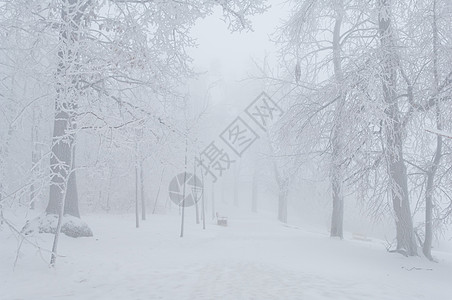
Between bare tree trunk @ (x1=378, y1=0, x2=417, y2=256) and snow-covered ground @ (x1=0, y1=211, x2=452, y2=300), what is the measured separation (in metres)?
0.52

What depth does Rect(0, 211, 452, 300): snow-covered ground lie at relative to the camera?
19.3 feet

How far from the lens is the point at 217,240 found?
12.8 meters

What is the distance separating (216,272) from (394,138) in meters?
4.70

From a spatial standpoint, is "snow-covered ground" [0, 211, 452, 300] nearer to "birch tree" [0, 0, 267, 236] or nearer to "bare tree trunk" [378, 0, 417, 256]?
"bare tree trunk" [378, 0, 417, 256]

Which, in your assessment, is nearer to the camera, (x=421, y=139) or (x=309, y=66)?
(x=421, y=139)

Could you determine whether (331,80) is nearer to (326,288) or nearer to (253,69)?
(326,288)

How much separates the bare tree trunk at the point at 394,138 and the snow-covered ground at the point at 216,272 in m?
0.52

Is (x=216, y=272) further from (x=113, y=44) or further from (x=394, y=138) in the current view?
(x=113, y=44)

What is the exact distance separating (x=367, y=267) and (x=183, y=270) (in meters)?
3.85

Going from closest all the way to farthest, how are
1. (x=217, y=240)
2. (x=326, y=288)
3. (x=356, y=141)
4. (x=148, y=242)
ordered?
(x=326, y=288) → (x=356, y=141) → (x=148, y=242) → (x=217, y=240)

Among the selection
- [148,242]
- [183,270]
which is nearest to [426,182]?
[183,270]

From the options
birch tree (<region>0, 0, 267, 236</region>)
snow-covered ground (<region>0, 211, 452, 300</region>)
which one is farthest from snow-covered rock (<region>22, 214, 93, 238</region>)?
snow-covered ground (<region>0, 211, 452, 300</region>)

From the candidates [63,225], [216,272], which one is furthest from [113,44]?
[216,272]

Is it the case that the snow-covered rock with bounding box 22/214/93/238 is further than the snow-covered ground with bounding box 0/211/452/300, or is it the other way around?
the snow-covered rock with bounding box 22/214/93/238
